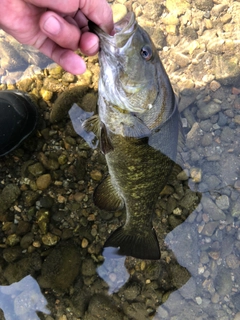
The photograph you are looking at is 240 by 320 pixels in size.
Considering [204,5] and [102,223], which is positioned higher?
[204,5]

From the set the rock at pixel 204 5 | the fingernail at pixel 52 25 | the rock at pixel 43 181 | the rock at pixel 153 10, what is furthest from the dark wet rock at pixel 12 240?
the rock at pixel 204 5

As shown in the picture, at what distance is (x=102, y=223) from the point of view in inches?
134

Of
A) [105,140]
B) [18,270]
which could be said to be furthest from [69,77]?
[18,270]

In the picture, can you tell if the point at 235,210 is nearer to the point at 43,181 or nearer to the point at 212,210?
the point at 212,210

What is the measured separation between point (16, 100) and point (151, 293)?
2787 mm

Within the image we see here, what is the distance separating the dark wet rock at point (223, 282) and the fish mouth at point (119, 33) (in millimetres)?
2815

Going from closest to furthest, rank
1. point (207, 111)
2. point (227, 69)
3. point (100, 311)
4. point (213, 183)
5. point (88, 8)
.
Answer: point (88, 8)
point (100, 311)
point (213, 183)
point (207, 111)
point (227, 69)

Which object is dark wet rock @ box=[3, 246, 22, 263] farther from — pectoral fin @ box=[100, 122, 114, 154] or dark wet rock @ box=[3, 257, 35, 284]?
pectoral fin @ box=[100, 122, 114, 154]

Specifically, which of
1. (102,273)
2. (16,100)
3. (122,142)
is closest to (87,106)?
(16,100)

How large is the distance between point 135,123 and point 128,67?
0.45 meters

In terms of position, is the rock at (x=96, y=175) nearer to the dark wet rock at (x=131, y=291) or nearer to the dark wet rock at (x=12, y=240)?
the dark wet rock at (x=12, y=240)

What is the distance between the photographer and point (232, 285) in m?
3.35

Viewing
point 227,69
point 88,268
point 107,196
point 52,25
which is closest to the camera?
point 52,25

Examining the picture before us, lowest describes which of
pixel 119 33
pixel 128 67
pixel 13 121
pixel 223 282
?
pixel 223 282
